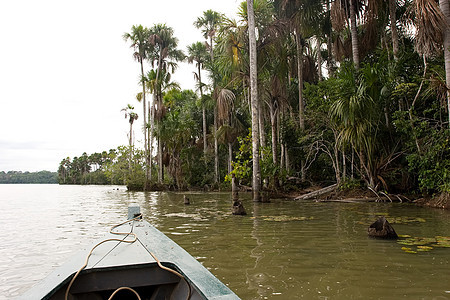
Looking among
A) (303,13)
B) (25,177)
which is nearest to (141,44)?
(303,13)

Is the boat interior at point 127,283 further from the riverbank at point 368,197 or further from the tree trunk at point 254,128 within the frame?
the tree trunk at point 254,128

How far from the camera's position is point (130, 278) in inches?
84.5

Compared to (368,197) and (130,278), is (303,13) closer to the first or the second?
(368,197)

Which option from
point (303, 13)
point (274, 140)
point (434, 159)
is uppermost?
point (303, 13)

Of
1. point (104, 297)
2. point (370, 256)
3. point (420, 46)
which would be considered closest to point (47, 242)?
point (104, 297)

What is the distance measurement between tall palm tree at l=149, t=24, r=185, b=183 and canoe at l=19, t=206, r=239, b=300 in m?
25.9

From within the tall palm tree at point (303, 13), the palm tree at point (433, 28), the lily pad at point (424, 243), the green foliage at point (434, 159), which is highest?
the tall palm tree at point (303, 13)

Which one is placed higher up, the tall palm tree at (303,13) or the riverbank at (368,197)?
the tall palm tree at (303,13)

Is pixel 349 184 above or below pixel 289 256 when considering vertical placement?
above

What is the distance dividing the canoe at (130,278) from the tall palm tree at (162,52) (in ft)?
85.0

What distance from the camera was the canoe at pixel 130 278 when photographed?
6.02 feet

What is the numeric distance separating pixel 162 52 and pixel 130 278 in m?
29.2

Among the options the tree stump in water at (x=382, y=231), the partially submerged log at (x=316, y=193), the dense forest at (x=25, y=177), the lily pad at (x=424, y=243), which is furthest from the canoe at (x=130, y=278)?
the dense forest at (x=25, y=177)

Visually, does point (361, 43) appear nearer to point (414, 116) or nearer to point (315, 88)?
point (315, 88)
